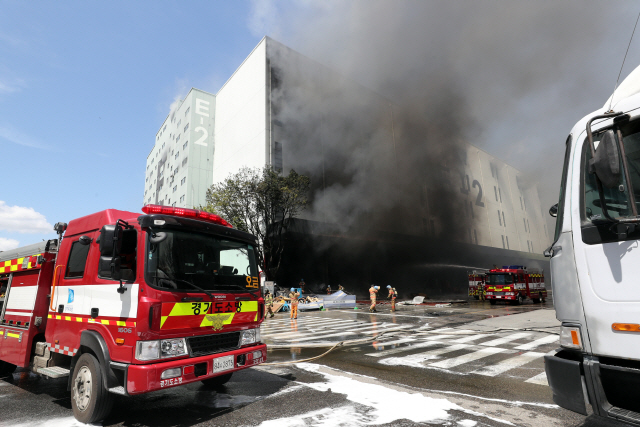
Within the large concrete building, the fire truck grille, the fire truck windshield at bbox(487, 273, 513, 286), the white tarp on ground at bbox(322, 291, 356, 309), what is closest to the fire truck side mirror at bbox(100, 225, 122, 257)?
the fire truck grille

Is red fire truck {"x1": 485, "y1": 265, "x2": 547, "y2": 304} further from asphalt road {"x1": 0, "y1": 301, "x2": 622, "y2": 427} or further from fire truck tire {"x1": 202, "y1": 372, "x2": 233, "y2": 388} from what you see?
fire truck tire {"x1": 202, "y1": 372, "x2": 233, "y2": 388}

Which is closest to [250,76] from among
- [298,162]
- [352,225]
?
[298,162]

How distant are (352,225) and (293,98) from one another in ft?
39.8

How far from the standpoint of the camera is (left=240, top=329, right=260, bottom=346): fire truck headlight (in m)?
3.88

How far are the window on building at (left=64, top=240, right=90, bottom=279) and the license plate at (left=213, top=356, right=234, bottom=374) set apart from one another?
1812 millimetres

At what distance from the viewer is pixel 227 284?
12.6 ft

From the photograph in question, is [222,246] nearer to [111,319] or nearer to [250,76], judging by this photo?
[111,319]

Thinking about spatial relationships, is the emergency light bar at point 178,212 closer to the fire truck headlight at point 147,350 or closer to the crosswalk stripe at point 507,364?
the fire truck headlight at point 147,350

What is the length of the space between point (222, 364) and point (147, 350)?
0.75 meters

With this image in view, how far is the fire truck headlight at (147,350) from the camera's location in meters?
3.03

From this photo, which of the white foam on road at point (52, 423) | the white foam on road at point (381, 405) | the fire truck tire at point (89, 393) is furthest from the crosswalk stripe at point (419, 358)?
the white foam on road at point (52, 423)

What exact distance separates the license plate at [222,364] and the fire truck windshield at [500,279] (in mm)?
20540

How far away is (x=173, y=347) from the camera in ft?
10.5

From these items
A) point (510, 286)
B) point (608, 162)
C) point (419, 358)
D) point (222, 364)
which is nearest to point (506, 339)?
point (419, 358)
